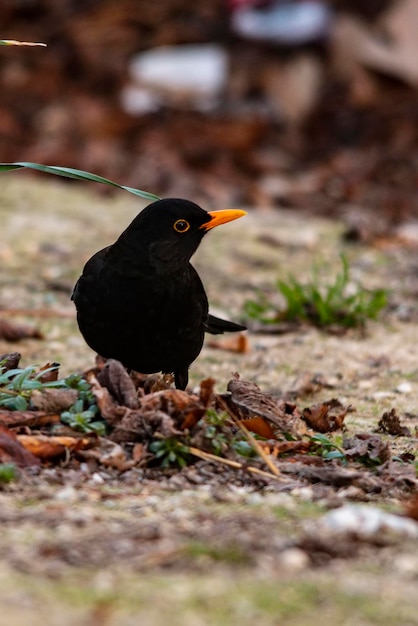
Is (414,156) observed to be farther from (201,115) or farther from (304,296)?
(304,296)

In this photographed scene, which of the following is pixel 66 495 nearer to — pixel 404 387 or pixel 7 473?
pixel 7 473

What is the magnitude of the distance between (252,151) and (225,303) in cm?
400

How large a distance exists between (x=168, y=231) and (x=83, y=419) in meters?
0.98

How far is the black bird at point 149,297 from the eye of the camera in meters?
3.87

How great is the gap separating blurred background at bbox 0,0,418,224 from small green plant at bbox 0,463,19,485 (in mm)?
5840

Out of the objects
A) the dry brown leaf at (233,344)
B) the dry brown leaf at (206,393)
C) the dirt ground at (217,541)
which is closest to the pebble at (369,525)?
the dirt ground at (217,541)

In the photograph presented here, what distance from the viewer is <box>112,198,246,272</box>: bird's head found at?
13.2 feet

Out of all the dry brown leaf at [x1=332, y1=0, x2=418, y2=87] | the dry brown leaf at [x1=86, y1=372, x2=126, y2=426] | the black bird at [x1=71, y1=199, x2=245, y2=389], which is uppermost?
the dry brown leaf at [x1=332, y1=0, x2=418, y2=87]

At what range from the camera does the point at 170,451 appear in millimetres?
3314

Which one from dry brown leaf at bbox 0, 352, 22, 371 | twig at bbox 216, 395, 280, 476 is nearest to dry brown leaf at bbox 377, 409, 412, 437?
twig at bbox 216, 395, 280, 476

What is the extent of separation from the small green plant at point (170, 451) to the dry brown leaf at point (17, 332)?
2343mm

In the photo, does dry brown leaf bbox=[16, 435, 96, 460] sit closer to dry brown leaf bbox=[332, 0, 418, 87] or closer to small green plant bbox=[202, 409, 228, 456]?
small green plant bbox=[202, 409, 228, 456]

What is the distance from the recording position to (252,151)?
10.1 m

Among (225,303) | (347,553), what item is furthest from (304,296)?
(347,553)
